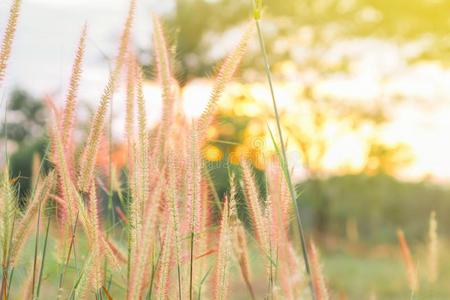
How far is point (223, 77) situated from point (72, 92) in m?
0.21

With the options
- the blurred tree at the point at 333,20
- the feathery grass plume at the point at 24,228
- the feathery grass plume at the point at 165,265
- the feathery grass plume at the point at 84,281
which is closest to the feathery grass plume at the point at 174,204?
the feathery grass plume at the point at 165,265

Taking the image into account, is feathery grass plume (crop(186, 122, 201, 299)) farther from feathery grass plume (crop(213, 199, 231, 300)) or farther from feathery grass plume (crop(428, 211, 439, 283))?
feathery grass plume (crop(428, 211, 439, 283))

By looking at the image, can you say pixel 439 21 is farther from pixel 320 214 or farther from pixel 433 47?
pixel 320 214

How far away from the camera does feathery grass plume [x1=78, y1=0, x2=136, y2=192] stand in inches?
40.5

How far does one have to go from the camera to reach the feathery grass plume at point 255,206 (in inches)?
40.1

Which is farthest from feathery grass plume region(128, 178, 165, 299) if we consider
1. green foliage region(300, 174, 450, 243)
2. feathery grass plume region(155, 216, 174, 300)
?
green foliage region(300, 174, 450, 243)

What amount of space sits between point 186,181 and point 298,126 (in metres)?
16.9

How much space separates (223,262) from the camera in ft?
3.44

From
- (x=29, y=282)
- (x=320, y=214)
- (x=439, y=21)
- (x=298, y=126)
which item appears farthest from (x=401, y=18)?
(x=29, y=282)

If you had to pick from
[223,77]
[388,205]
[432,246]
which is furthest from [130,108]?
[388,205]

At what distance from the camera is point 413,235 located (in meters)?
16.0

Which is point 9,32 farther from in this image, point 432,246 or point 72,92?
point 432,246

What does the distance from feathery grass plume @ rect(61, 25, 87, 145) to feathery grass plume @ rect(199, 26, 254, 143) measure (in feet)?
0.58

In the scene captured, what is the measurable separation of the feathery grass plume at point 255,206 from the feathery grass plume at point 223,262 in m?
0.04
